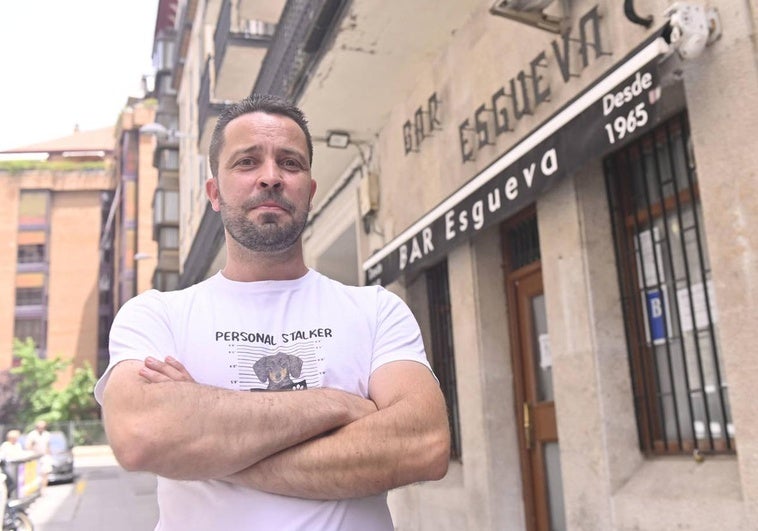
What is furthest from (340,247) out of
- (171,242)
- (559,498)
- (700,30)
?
(171,242)

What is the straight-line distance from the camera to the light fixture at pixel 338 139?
991 centimetres

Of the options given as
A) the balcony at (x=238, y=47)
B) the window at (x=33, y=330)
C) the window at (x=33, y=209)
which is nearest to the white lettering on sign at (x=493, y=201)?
the balcony at (x=238, y=47)

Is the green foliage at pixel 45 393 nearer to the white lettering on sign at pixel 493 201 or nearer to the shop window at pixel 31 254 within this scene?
the shop window at pixel 31 254

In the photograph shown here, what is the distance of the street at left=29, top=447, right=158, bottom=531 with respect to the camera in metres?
13.2

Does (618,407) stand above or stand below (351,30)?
below

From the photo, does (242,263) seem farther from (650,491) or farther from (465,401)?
(465,401)

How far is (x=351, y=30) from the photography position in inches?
305

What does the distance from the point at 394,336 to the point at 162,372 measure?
0.66 meters

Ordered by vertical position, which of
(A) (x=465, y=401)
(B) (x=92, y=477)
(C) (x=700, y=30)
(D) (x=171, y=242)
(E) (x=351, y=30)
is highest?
(D) (x=171, y=242)

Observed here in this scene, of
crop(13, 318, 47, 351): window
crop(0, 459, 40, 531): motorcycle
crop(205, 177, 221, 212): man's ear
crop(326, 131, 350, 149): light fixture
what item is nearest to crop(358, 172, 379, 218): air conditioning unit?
crop(326, 131, 350, 149): light fixture

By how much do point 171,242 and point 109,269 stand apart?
44541 mm

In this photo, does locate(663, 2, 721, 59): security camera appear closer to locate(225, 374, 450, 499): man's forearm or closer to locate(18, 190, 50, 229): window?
locate(225, 374, 450, 499): man's forearm

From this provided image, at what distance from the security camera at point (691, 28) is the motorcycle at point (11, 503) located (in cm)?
922

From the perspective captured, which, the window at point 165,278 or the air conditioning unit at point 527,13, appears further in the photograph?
the window at point 165,278
